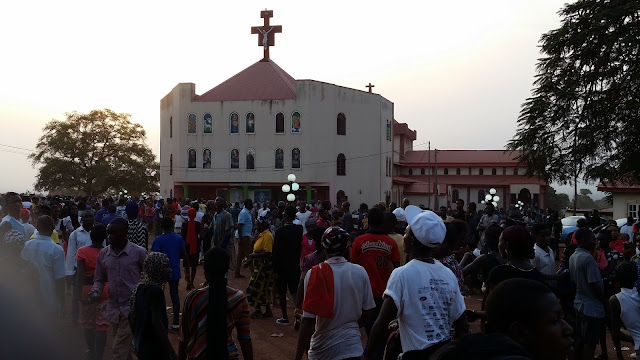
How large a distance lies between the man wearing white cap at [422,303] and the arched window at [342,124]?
149 feet

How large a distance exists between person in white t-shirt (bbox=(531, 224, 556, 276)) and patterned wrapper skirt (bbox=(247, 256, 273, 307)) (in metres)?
5.05

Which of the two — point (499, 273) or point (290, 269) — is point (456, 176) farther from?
point (499, 273)

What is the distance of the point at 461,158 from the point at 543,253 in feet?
218

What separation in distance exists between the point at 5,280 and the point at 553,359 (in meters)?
2.27

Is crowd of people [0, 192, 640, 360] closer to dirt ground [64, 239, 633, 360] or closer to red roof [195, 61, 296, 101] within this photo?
dirt ground [64, 239, 633, 360]

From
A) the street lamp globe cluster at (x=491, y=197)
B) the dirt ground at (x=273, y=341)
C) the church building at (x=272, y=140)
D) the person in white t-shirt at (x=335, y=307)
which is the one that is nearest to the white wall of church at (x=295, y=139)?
the church building at (x=272, y=140)

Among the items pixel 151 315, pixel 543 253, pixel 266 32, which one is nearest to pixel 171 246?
pixel 151 315

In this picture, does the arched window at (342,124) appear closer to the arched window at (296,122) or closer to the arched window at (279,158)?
the arched window at (296,122)

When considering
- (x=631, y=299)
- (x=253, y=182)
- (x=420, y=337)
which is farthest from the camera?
(x=253, y=182)

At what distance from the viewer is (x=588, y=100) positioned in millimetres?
24734

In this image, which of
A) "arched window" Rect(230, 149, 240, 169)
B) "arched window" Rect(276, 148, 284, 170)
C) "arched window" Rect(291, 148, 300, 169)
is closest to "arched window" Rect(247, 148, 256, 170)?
"arched window" Rect(230, 149, 240, 169)

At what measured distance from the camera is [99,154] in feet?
187

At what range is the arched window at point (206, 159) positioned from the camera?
160 ft

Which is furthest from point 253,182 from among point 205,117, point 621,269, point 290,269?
point 621,269
